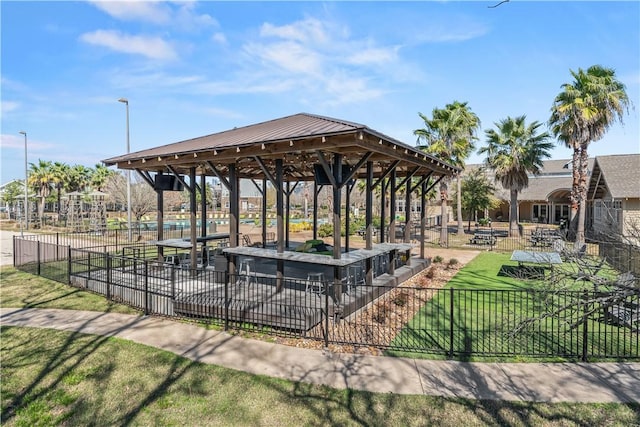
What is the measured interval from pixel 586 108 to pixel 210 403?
22.3 metres

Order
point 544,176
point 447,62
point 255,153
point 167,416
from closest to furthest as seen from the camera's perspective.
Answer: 1. point 167,416
2. point 255,153
3. point 447,62
4. point 544,176

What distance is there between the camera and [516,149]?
24.8 m

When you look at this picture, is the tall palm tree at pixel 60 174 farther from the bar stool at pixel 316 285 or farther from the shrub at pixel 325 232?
the bar stool at pixel 316 285

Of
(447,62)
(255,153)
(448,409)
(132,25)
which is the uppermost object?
(132,25)

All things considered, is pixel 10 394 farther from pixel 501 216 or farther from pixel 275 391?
pixel 501 216

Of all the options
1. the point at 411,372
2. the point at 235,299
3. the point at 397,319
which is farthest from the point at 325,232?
the point at 411,372

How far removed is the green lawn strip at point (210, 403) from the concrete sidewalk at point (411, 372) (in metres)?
0.22

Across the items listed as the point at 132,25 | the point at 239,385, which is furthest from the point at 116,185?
the point at 239,385

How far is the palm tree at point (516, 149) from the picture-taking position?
24.6 metres

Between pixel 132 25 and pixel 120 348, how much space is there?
1145 cm

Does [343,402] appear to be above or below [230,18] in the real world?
below

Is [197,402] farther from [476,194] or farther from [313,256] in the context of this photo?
[476,194]

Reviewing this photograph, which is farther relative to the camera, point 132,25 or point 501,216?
point 501,216

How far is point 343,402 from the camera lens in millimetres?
4562
